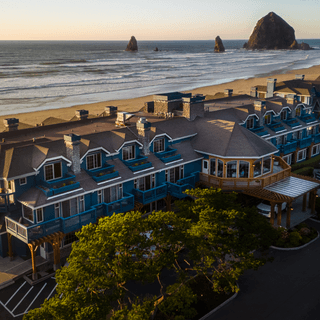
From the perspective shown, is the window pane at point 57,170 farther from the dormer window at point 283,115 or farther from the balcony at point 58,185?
the dormer window at point 283,115

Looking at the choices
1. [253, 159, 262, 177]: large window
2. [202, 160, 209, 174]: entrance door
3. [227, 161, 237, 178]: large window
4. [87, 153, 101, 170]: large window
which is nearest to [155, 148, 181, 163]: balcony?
[202, 160, 209, 174]: entrance door

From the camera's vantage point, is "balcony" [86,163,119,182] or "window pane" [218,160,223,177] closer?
"balcony" [86,163,119,182]

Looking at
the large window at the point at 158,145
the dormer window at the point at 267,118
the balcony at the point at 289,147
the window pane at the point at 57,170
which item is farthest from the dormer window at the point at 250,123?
the window pane at the point at 57,170

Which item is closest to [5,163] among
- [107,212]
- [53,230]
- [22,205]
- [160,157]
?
[22,205]

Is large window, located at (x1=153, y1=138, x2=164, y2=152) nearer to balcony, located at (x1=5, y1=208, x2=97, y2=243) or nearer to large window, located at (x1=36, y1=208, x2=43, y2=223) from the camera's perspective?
balcony, located at (x1=5, y1=208, x2=97, y2=243)

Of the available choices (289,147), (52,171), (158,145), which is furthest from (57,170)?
(289,147)

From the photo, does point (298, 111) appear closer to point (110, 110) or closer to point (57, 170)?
point (110, 110)
